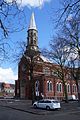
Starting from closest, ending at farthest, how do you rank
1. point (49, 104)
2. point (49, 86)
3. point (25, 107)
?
point (49, 104) → point (25, 107) → point (49, 86)

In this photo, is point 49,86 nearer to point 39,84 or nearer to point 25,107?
point 39,84

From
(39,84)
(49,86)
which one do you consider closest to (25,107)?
(39,84)

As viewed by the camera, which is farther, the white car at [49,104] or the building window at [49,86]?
the building window at [49,86]

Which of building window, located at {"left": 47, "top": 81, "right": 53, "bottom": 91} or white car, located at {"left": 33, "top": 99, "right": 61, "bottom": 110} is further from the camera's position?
building window, located at {"left": 47, "top": 81, "right": 53, "bottom": 91}

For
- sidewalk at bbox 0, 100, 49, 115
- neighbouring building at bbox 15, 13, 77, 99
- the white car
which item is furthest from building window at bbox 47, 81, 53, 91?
the white car

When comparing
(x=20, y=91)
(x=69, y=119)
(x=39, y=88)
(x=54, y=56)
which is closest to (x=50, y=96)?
(x=39, y=88)

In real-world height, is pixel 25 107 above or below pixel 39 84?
below

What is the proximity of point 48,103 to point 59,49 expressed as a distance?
1531cm

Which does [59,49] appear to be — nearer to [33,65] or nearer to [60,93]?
[33,65]

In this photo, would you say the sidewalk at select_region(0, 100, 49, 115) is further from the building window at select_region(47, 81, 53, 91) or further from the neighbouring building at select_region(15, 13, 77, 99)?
the building window at select_region(47, 81, 53, 91)

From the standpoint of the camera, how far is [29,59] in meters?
56.1

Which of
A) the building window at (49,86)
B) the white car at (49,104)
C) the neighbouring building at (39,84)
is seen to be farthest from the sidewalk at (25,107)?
the building window at (49,86)

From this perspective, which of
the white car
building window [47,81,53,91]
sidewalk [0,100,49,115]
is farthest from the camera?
building window [47,81,53,91]

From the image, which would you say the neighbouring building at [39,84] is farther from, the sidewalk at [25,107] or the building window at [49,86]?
the sidewalk at [25,107]
